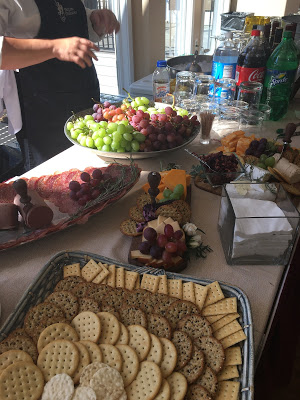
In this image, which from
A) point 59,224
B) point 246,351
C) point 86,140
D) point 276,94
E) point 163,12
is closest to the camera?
→ point 246,351

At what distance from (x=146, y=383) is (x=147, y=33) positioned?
246cm

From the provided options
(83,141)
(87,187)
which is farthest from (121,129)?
(87,187)

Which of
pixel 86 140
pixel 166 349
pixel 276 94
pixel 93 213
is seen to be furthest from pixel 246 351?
pixel 276 94

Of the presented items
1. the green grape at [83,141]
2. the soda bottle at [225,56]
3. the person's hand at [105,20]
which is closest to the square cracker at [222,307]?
the green grape at [83,141]

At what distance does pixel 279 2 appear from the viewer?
13.8 ft

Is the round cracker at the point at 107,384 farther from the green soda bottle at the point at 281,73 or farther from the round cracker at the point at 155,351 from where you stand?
the green soda bottle at the point at 281,73

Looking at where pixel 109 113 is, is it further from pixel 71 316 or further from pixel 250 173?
pixel 71 316

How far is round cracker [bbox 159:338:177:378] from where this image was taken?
522 mm

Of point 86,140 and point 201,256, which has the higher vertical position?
point 86,140

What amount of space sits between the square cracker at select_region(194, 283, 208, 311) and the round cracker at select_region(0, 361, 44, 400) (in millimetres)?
293

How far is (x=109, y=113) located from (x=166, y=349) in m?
0.95

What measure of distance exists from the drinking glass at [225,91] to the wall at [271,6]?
348 cm

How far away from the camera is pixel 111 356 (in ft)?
1.75

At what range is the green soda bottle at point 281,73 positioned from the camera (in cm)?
145
